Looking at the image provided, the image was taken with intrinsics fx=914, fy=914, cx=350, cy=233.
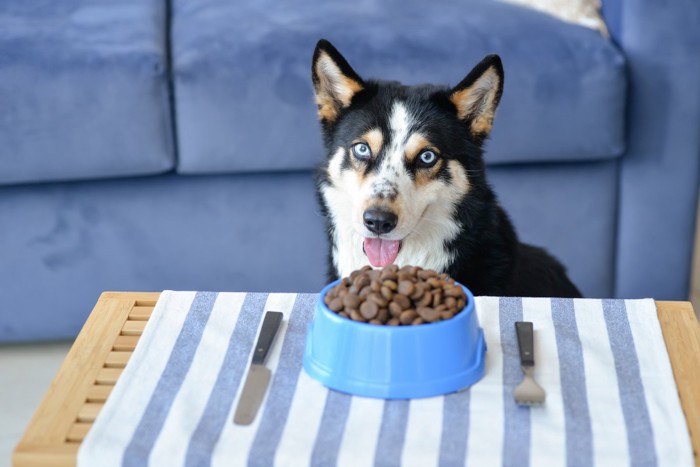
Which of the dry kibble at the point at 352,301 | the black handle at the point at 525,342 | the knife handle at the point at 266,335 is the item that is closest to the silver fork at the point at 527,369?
the black handle at the point at 525,342

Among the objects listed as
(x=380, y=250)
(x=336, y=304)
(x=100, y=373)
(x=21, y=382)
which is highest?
(x=336, y=304)

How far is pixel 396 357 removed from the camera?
1.09 m

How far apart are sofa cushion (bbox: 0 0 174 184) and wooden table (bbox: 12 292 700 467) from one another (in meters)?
0.83

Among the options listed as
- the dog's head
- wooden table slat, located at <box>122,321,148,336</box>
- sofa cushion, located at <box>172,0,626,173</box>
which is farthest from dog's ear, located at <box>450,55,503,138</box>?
wooden table slat, located at <box>122,321,148,336</box>

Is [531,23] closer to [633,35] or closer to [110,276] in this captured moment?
[633,35]

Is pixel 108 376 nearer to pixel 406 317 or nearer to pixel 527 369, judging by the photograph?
pixel 406 317

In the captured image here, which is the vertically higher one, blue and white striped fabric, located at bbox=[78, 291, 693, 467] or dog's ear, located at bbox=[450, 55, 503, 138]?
dog's ear, located at bbox=[450, 55, 503, 138]

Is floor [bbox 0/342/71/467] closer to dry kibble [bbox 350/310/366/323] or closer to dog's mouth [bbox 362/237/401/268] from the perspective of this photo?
dog's mouth [bbox 362/237/401/268]

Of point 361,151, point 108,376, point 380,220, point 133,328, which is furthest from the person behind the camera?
point 361,151

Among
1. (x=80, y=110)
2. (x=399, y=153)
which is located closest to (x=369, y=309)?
(x=399, y=153)

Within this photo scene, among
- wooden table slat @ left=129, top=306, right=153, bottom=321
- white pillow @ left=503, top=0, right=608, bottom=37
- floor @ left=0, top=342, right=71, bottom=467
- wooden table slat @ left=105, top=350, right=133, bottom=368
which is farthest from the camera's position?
white pillow @ left=503, top=0, right=608, bottom=37

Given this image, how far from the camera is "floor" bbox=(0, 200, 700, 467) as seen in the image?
79.0 inches

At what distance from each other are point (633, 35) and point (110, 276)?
57.3 inches

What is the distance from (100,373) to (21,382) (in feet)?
3.64
